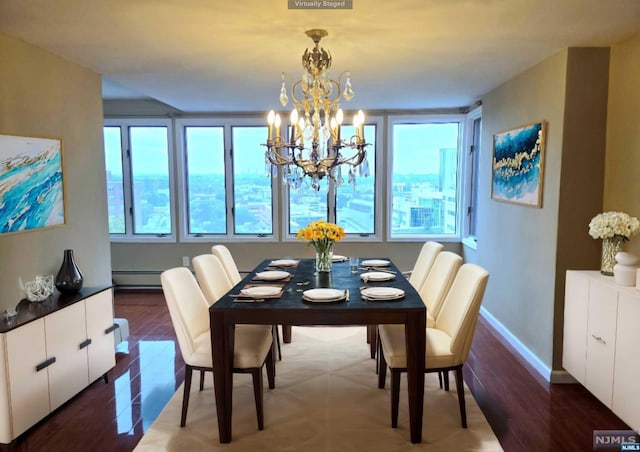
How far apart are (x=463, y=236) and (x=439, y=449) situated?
3726 mm

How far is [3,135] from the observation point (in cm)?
269

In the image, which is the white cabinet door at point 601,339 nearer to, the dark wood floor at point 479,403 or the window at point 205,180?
the dark wood floor at point 479,403

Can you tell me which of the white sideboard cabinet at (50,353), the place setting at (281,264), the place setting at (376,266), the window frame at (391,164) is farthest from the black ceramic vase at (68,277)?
the window frame at (391,164)

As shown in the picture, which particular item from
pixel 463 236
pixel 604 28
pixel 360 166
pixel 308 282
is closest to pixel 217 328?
pixel 308 282

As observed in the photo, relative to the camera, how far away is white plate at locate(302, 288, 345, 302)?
2.53 metres

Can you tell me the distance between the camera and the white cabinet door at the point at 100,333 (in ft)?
10.00

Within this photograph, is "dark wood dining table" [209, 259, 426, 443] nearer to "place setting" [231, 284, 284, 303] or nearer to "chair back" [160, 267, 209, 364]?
"place setting" [231, 284, 284, 303]

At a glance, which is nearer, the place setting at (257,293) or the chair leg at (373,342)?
the place setting at (257,293)

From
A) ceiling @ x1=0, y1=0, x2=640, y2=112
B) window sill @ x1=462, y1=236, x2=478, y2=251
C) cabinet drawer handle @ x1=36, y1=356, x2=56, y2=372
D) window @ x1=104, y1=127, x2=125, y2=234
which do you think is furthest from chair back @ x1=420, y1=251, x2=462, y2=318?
window @ x1=104, y1=127, x2=125, y2=234

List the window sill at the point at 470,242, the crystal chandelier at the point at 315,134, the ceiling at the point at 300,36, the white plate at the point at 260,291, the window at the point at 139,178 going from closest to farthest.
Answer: the ceiling at the point at 300,36, the white plate at the point at 260,291, the crystal chandelier at the point at 315,134, the window sill at the point at 470,242, the window at the point at 139,178

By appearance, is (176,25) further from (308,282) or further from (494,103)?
(494,103)

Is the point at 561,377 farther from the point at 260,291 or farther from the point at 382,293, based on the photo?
the point at 260,291

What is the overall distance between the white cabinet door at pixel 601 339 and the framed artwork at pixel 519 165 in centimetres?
91

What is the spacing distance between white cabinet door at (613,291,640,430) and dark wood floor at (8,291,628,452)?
253 millimetres
